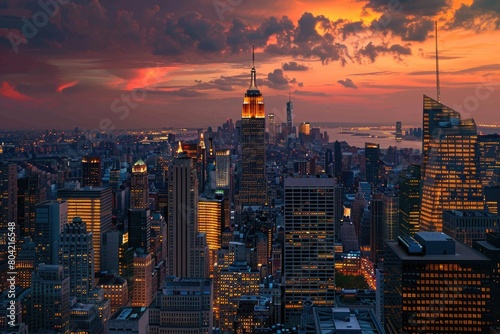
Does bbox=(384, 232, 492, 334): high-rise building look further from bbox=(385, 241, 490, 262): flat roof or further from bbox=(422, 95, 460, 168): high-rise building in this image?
bbox=(422, 95, 460, 168): high-rise building

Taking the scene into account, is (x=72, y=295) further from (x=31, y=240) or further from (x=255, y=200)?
(x=255, y=200)

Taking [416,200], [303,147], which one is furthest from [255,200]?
[416,200]

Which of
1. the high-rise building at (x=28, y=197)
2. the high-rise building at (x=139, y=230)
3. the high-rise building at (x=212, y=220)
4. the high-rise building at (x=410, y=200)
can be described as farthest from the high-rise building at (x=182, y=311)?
the high-rise building at (x=212, y=220)

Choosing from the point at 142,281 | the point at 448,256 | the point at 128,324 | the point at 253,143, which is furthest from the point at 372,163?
the point at 448,256

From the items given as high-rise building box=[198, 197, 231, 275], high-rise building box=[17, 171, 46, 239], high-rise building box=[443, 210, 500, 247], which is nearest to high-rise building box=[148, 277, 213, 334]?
high-rise building box=[443, 210, 500, 247]

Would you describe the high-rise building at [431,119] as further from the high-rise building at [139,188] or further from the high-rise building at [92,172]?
the high-rise building at [92,172]
